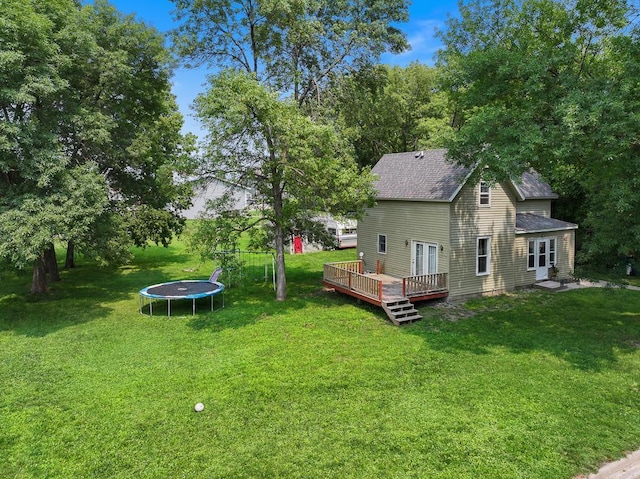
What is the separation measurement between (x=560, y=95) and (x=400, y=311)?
8072 mm

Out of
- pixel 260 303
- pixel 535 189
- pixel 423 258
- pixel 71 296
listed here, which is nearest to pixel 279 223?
pixel 260 303

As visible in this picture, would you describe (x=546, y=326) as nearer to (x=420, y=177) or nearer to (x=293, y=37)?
(x=420, y=177)

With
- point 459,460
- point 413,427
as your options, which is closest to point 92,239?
point 413,427

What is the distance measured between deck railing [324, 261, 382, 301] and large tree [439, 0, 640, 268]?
5361 mm

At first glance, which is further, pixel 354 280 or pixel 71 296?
pixel 71 296

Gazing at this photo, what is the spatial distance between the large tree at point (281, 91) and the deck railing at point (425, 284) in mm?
3549

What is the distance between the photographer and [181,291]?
642 inches

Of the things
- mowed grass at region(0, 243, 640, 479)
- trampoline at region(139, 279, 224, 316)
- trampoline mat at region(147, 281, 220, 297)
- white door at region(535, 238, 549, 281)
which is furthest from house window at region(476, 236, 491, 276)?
trampoline mat at region(147, 281, 220, 297)

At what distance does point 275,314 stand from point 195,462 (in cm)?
846

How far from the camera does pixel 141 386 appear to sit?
953cm

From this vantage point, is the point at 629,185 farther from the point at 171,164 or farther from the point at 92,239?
the point at 92,239

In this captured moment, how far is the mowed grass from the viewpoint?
689cm

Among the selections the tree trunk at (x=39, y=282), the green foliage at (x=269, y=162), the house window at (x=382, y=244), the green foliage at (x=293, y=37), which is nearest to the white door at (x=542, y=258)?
the house window at (x=382, y=244)

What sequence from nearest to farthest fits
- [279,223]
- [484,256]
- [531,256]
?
[279,223] → [484,256] → [531,256]
